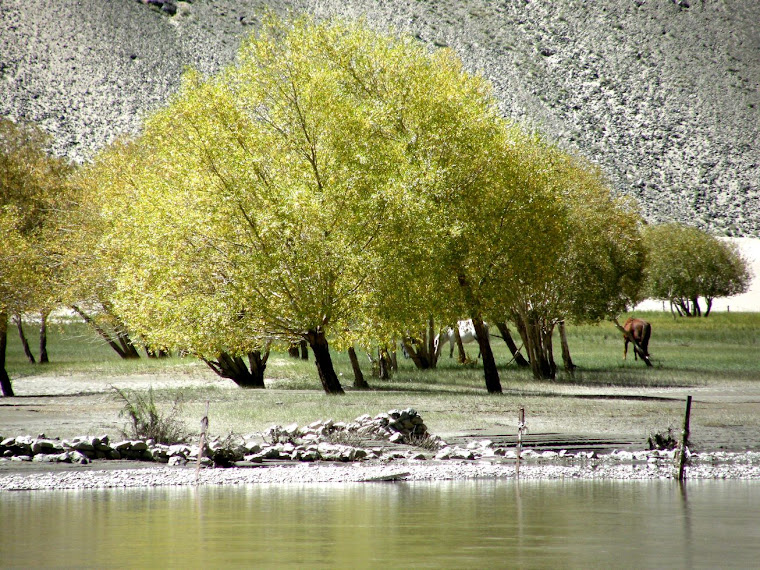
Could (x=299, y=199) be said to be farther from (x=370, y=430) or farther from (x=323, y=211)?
(x=370, y=430)

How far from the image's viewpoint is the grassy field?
26.1 m

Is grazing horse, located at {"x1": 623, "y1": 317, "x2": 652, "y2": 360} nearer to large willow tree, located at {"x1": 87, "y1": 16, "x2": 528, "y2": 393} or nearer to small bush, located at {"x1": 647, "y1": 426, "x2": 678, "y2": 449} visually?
large willow tree, located at {"x1": 87, "y1": 16, "x2": 528, "y2": 393}

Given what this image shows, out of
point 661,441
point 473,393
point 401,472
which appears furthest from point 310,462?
point 473,393

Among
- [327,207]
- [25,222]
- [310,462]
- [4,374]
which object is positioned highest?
[25,222]

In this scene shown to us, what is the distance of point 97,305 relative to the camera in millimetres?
50938

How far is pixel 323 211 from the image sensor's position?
3100 centimetres

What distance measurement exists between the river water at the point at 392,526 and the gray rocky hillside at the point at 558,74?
134m

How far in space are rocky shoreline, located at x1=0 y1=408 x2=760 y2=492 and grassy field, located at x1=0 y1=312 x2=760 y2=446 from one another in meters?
3.18

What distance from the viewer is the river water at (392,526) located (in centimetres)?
1098

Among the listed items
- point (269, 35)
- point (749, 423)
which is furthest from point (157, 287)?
point (749, 423)

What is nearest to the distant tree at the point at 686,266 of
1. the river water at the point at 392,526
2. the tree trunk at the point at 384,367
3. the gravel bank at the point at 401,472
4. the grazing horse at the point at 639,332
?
the grazing horse at the point at 639,332

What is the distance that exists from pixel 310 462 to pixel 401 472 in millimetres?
2280

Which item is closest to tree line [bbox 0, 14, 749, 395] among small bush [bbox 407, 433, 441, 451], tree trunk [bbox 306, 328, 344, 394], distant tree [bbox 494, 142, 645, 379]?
tree trunk [bbox 306, 328, 344, 394]

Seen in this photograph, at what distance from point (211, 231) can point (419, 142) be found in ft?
26.3
